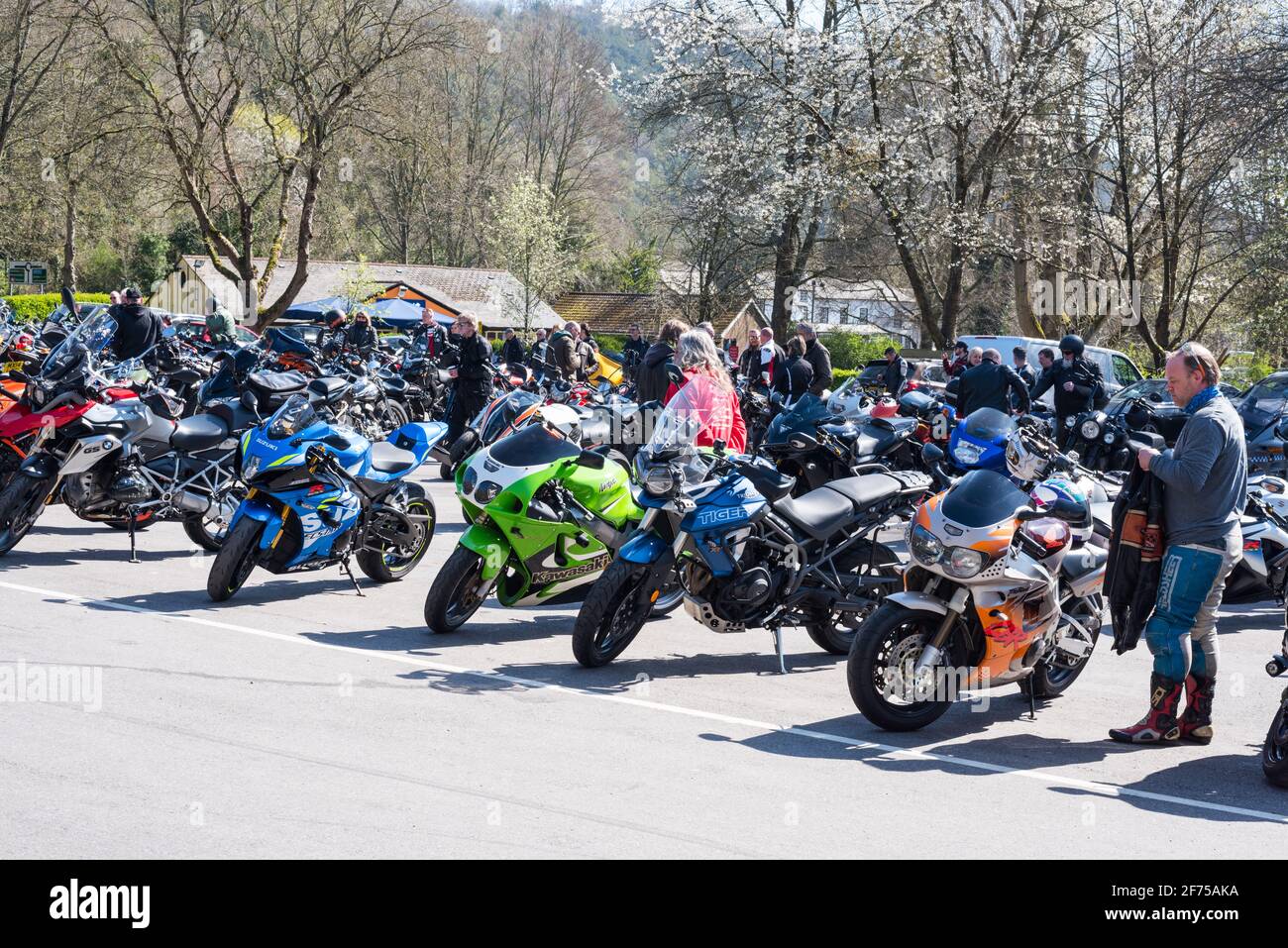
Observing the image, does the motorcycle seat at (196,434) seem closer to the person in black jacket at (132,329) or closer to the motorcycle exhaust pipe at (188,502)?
the motorcycle exhaust pipe at (188,502)

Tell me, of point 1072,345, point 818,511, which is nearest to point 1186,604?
point 818,511

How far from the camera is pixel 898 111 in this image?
104 feet

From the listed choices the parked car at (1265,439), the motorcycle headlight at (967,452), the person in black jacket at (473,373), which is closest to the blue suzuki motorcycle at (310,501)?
the motorcycle headlight at (967,452)

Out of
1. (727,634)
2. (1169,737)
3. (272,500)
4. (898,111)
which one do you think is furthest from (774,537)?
(898,111)

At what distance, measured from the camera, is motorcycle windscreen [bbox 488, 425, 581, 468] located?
845 cm

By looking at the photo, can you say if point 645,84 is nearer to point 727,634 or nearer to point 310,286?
point 727,634

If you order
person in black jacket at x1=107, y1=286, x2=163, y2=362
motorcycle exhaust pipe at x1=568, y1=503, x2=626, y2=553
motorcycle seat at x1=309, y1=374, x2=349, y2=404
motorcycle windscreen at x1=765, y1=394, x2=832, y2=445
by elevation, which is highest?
person in black jacket at x1=107, y1=286, x2=163, y2=362

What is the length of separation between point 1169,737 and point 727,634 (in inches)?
123

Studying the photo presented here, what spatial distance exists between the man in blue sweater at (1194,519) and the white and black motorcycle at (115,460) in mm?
7002

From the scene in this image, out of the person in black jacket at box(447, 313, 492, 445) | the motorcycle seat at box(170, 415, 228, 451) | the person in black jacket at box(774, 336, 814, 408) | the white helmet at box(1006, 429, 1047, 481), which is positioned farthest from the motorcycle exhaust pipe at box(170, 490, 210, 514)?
the person in black jacket at box(774, 336, 814, 408)

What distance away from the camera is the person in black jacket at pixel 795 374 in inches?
625

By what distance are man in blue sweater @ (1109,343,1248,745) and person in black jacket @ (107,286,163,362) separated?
13.2 m

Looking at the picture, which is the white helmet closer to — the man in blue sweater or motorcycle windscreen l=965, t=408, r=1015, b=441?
motorcycle windscreen l=965, t=408, r=1015, b=441
